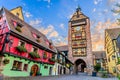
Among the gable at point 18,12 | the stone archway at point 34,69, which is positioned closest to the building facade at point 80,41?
the gable at point 18,12

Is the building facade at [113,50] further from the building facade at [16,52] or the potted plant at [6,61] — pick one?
the potted plant at [6,61]

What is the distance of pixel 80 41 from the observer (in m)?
41.4

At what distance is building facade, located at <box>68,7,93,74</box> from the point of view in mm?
39938

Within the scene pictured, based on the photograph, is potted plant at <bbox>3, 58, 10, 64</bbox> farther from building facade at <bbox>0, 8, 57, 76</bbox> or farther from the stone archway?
the stone archway

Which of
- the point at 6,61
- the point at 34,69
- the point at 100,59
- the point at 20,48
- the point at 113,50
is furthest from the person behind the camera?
the point at 100,59

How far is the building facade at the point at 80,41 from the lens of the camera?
131 feet

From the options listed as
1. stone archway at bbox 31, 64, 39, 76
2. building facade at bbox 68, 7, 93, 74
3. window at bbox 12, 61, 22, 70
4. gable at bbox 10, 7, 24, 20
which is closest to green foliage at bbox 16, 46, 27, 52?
window at bbox 12, 61, 22, 70

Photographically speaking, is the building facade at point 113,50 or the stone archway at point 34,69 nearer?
the stone archway at point 34,69

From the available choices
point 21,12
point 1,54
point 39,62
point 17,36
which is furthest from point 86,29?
point 1,54

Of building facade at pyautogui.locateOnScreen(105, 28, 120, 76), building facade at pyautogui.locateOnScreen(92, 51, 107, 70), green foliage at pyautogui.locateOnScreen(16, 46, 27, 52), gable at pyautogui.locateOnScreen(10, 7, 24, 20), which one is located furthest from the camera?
building facade at pyautogui.locateOnScreen(92, 51, 107, 70)

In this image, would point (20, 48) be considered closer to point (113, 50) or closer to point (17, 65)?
point (17, 65)

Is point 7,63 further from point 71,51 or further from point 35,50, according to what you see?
point 71,51

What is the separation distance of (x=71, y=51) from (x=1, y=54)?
30151 mm

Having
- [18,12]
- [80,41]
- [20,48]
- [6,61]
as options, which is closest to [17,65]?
[20,48]
